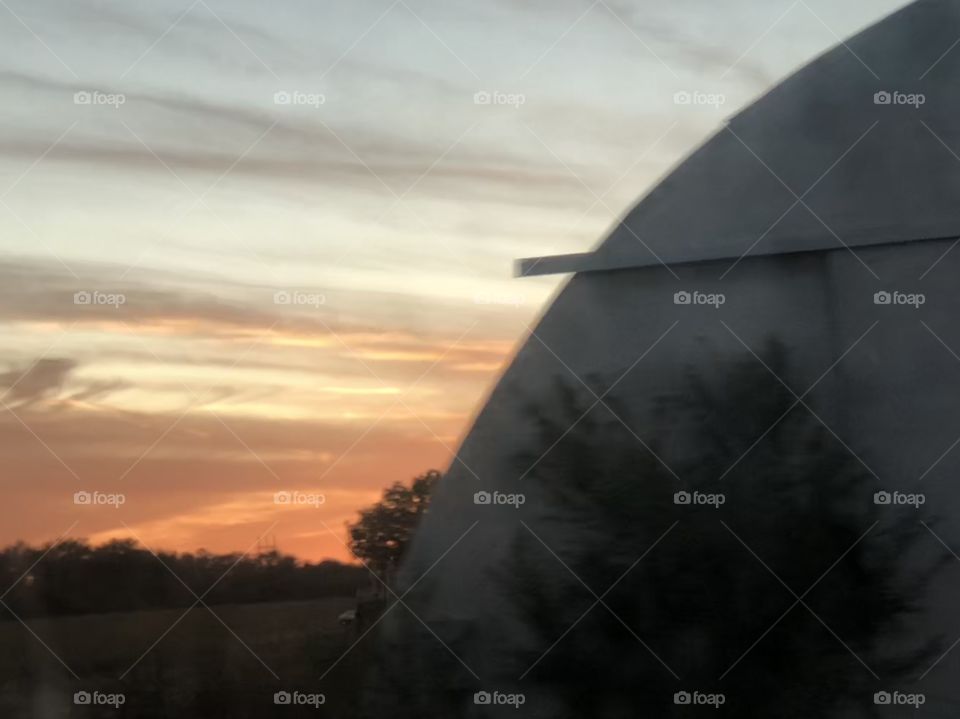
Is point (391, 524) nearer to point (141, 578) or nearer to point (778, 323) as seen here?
point (141, 578)

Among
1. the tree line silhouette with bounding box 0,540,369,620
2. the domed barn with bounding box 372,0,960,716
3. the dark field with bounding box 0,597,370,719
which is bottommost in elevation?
the dark field with bounding box 0,597,370,719

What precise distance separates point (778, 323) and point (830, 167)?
59 centimetres

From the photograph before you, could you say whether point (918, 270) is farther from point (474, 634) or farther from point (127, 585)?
point (127, 585)

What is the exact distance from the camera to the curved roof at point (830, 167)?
3.65 m

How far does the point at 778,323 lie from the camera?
11.9ft

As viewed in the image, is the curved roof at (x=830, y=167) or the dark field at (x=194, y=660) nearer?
the dark field at (x=194, y=660)

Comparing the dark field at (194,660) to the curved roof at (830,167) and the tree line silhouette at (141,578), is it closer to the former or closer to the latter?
the tree line silhouette at (141,578)

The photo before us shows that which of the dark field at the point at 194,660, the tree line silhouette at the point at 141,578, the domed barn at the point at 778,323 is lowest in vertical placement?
the dark field at the point at 194,660

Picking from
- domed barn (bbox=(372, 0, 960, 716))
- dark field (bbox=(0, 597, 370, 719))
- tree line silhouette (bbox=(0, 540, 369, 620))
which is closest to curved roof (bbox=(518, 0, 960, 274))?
domed barn (bbox=(372, 0, 960, 716))

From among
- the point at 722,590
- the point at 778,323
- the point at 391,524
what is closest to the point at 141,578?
the point at 391,524

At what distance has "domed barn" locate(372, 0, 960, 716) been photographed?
3521mm

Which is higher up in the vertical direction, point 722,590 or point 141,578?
point 141,578

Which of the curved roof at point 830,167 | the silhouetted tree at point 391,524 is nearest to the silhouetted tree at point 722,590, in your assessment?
the silhouetted tree at point 391,524

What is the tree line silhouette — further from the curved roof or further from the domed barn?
the curved roof
